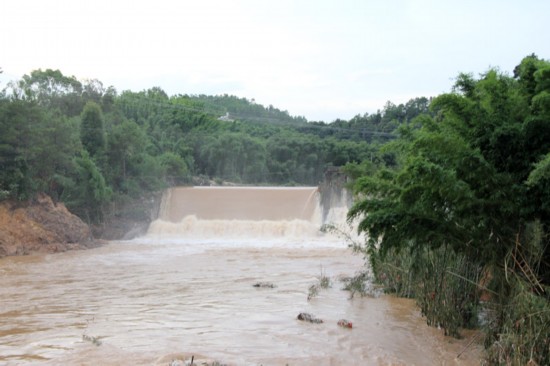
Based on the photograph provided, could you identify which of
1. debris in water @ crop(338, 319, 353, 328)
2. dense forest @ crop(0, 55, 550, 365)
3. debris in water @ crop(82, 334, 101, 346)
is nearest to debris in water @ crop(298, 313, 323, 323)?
debris in water @ crop(338, 319, 353, 328)

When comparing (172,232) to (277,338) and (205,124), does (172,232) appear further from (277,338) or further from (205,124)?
(205,124)

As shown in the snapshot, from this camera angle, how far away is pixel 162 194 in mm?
31391

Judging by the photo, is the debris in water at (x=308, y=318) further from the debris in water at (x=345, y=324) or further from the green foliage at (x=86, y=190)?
the green foliage at (x=86, y=190)

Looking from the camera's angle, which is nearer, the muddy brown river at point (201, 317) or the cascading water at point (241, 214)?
the muddy brown river at point (201, 317)

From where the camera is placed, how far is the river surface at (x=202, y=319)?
304 inches

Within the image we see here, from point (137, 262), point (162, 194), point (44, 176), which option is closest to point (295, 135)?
point (162, 194)

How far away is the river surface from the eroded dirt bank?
12.2ft

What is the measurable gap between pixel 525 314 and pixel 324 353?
2.83m

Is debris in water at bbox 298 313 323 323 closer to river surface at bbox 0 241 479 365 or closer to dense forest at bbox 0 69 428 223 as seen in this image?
river surface at bbox 0 241 479 365

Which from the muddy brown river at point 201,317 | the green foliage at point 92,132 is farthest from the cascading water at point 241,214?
the muddy brown river at point 201,317

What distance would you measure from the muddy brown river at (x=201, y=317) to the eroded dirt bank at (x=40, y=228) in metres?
2.39

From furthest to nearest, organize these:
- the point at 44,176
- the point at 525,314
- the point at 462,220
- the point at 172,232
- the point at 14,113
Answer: the point at 172,232 < the point at 44,176 < the point at 14,113 < the point at 462,220 < the point at 525,314

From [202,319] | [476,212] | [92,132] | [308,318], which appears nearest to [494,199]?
[476,212]

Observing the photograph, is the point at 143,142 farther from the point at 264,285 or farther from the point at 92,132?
the point at 264,285
